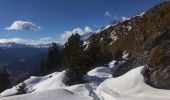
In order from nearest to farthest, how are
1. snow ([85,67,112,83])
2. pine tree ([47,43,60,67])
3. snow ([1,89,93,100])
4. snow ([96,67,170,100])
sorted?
snow ([96,67,170,100]) < snow ([1,89,93,100]) < snow ([85,67,112,83]) < pine tree ([47,43,60,67])

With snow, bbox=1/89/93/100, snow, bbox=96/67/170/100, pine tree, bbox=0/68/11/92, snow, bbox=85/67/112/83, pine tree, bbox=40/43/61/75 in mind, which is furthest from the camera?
pine tree, bbox=40/43/61/75

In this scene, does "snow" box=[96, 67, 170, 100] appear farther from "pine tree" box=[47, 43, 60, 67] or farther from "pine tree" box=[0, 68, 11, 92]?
"pine tree" box=[47, 43, 60, 67]

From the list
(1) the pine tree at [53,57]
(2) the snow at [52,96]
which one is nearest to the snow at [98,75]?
(2) the snow at [52,96]

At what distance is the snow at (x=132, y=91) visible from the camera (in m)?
21.9

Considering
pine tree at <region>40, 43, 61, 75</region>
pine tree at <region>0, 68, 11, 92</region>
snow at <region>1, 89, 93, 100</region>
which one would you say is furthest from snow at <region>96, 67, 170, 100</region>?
pine tree at <region>40, 43, 61, 75</region>

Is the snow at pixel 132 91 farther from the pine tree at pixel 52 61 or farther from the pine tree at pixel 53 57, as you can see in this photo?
the pine tree at pixel 53 57

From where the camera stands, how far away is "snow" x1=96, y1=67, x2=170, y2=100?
21.9m

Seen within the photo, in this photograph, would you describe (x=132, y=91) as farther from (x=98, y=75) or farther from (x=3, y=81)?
(x=3, y=81)

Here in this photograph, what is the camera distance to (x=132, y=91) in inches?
976

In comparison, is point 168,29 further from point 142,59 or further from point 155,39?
point 142,59

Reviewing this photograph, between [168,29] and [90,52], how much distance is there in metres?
29.7

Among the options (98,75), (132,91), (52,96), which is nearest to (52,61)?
(98,75)

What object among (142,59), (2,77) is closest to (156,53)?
(142,59)

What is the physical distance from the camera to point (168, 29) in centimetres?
3531
